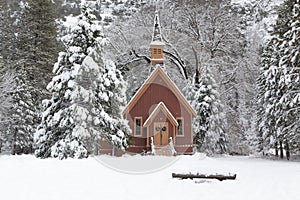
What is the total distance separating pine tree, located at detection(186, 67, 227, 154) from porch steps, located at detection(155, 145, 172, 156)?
379 cm

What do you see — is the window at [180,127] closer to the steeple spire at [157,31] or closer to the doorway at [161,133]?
the doorway at [161,133]

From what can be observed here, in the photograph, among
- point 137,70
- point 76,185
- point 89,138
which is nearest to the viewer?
point 76,185

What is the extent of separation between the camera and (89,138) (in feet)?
57.9

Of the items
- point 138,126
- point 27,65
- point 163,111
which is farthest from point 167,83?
point 27,65

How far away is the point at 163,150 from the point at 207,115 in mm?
5077

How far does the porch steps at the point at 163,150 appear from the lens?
988 inches

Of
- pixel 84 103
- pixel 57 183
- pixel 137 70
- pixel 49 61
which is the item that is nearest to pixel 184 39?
pixel 137 70

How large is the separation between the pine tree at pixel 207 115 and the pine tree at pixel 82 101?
10.1 metres

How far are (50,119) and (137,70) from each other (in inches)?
639

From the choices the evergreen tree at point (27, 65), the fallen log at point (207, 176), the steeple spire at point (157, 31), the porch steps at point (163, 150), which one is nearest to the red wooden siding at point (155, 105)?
the porch steps at point (163, 150)

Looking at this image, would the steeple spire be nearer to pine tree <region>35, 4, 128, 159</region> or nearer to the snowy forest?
the snowy forest

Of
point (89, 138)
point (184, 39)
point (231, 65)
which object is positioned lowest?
point (89, 138)

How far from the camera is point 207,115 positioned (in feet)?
93.6

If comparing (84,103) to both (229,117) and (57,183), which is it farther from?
(229,117)
